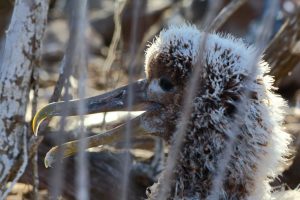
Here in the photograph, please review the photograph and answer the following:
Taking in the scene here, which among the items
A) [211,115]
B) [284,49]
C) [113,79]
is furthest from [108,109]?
[113,79]

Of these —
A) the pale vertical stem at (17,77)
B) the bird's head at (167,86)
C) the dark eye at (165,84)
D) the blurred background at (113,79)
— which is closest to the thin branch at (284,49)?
the blurred background at (113,79)

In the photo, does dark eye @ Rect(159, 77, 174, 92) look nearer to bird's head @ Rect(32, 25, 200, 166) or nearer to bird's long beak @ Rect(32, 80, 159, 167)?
bird's head @ Rect(32, 25, 200, 166)

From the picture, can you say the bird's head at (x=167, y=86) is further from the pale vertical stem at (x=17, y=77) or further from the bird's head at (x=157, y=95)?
the pale vertical stem at (x=17, y=77)

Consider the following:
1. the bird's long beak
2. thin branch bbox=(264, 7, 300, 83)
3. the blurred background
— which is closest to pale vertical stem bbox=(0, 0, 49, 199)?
the blurred background

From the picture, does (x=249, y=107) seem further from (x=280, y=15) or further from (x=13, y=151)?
(x=280, y=15)

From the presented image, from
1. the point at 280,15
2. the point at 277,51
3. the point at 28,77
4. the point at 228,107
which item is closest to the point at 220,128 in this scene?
the point at 228,107

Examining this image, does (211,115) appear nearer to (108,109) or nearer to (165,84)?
(165,84)
